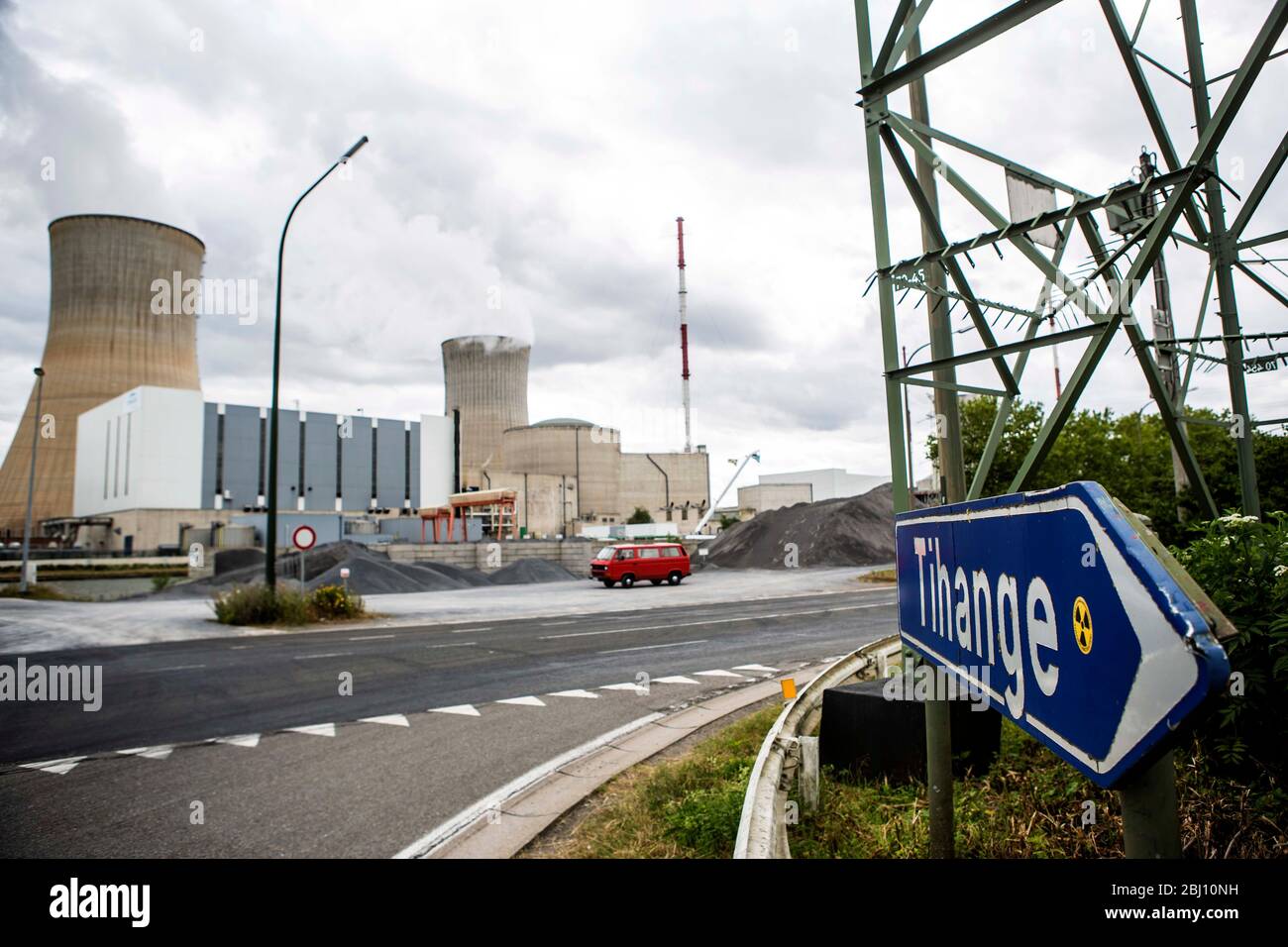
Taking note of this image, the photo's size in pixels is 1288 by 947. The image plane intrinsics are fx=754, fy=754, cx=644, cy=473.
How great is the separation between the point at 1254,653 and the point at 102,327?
59336 mm

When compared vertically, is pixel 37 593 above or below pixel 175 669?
above

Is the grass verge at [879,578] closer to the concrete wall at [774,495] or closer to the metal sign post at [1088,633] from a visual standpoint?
the metal sign post at [1088,633]

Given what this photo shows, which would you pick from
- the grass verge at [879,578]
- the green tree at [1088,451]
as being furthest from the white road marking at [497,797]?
the grass verge at [879,578]

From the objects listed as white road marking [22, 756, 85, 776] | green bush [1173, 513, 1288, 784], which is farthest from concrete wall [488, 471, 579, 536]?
green bush [1173, 513, 1288, 784]

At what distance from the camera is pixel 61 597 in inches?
992

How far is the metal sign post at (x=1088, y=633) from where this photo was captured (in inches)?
36.5

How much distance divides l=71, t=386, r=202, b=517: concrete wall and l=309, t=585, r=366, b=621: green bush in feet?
140

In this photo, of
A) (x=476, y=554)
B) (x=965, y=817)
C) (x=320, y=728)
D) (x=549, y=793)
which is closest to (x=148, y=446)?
(x=476, y=554)

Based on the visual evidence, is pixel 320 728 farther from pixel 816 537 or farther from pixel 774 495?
pixel 774 495

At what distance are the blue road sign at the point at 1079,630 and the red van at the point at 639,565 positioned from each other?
27400 millimetres

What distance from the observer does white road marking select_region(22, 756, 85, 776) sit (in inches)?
216

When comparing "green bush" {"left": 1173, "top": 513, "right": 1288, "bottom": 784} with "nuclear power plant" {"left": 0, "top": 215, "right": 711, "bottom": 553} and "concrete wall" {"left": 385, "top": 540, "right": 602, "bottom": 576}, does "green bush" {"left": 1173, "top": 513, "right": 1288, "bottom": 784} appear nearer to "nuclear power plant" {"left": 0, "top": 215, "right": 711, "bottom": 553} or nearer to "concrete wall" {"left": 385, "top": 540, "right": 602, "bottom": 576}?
"concrete wall" {"left": 385, "top": 540, "right": 602, "bottom": 576}

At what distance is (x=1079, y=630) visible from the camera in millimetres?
1167

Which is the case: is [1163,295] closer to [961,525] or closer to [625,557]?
[961,525]
